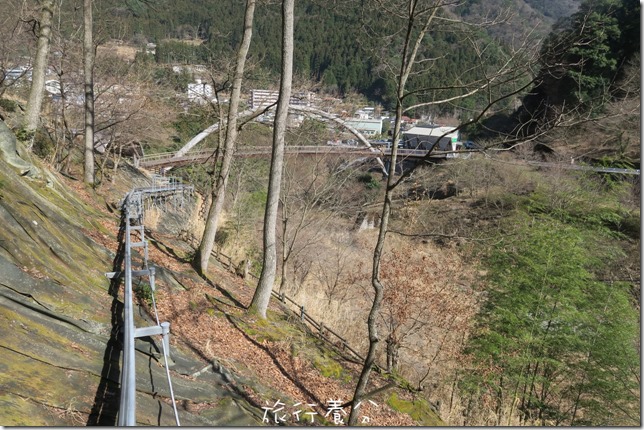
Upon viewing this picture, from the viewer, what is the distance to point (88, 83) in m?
10.7

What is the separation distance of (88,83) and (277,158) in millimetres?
6446

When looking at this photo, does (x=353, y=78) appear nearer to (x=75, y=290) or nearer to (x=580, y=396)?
(x=580, y=396)

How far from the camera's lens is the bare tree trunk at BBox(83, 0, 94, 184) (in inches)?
411

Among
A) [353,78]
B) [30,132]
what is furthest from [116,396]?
[353,78]

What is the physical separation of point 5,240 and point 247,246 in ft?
40.3

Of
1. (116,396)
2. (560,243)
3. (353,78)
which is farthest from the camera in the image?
(353,78)

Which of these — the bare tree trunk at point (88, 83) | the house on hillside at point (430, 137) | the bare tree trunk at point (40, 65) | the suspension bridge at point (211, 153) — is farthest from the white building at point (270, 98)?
the bare tree trunk at point (40, 65)

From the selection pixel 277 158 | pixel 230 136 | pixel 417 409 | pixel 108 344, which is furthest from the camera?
pixel 230 136

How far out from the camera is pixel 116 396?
10.7 ft

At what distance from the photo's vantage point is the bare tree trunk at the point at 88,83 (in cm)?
1044

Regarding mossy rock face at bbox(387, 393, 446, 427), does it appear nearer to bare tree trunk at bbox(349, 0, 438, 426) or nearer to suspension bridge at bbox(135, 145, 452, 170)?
bare tree trunk at bbox(349, 0, 438, 426)

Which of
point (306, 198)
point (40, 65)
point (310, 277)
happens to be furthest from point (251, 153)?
point (40, 65)

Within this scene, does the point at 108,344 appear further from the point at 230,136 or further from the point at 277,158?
the point at 230,136

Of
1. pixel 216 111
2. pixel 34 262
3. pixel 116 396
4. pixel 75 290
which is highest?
pixel 216 111
